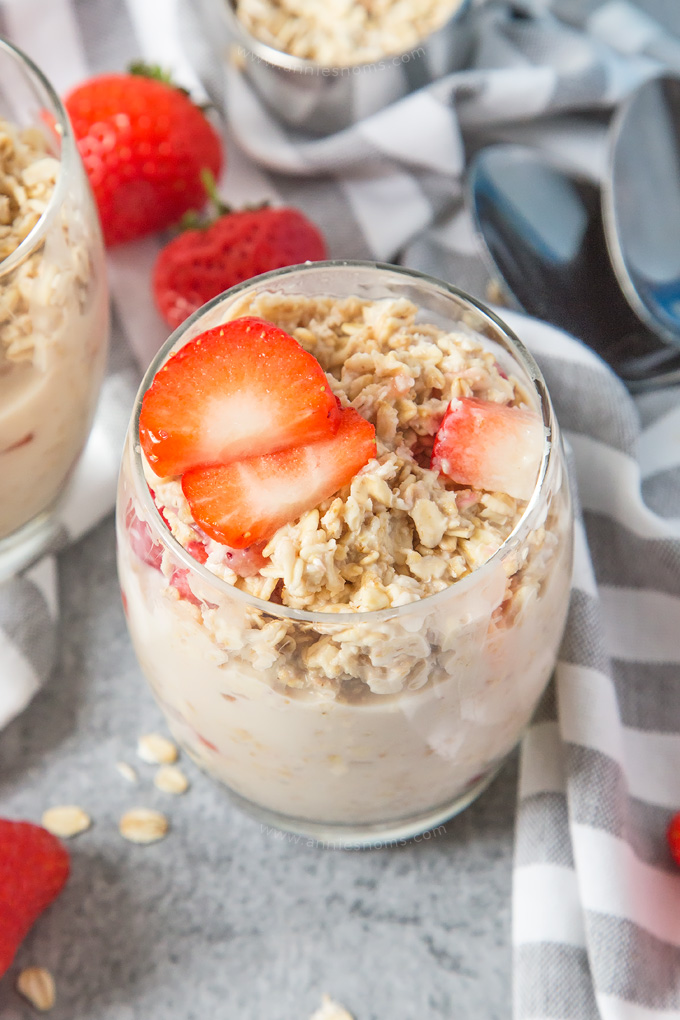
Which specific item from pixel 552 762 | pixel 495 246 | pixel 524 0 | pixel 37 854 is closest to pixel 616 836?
pixel 552 762

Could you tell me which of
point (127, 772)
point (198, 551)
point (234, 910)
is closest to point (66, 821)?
point (127, 772)

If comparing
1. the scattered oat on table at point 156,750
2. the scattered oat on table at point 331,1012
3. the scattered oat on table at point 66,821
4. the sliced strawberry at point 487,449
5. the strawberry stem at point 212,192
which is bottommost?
the scattered oat on table at point 331,1012

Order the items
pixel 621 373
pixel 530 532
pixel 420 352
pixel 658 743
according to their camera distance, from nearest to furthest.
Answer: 1. pixel 530 532
2. pixel 420 352
3. pixel 658 743
4. pixel 621 373

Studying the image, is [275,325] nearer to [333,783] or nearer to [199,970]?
[333,783]

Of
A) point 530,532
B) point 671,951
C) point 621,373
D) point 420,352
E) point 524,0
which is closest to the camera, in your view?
point 530,532

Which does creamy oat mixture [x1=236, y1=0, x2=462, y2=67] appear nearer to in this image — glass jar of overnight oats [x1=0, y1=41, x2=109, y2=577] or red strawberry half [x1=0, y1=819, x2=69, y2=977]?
glass jar of overnight oats [x1=0, y1=41, x2=109, y2=577]

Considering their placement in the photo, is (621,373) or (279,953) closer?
(279,953)

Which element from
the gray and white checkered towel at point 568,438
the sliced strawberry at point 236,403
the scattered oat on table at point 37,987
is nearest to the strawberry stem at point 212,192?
the gray and white checkered towel at point 568,438

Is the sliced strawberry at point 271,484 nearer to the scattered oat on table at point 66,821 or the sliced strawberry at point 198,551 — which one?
the sliced strawberry at point 198,551
